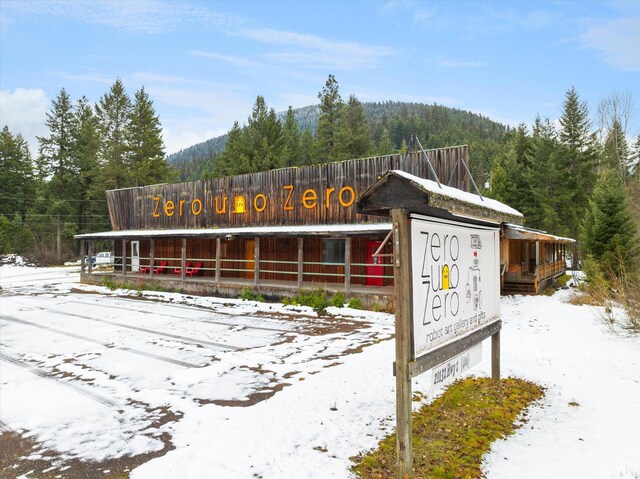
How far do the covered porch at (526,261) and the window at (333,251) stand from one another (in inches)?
274

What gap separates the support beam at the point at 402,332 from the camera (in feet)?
13.5

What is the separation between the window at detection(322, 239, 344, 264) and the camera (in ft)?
63.4

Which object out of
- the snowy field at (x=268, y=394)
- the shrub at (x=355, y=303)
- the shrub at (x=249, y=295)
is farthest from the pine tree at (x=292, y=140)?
the snowy field at (x=268, y=394)

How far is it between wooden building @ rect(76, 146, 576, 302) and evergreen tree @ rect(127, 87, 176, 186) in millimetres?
23767

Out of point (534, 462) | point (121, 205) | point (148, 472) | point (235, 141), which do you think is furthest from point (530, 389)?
point (235, 141)

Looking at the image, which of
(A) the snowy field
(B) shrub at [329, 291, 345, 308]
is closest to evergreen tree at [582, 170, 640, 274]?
(A) the snowy field

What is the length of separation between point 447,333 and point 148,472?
3691 millimetres

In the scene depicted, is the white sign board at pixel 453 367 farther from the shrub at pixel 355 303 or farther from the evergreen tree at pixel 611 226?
the evergreen tree at pixel 611 226

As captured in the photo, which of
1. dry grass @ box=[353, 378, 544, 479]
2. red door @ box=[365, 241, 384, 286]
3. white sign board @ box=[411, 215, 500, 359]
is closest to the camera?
dry grass @ box=[353, 378, 544, 479]

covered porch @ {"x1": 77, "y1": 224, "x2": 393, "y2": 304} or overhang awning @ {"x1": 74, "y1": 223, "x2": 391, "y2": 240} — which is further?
covered porch @ {"x1": 77, "y1": 224, "x2": 393, "y2": 304}

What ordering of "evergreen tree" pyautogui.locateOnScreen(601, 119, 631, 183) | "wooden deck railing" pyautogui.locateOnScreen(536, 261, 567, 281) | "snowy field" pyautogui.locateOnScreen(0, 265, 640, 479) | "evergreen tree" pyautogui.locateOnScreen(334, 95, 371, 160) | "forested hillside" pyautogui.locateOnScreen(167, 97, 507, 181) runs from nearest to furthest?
1. "snowy field" pyautogui.locateOnScreen(0, 265, 640, 479)
2. "wooden deck railing" pyautogui.locateOnScreen(536, 261, 567, 281)
3. "evergreen tree" pyautogui.locateOnScreen(601, 119, 631, 183)
4. "evergreen tree" pyautogui.locateOnScreen(334, 95, 371, 160)
5. "forested hillside" pyautogui.locateOnScreen(167, 97, 507, 181)

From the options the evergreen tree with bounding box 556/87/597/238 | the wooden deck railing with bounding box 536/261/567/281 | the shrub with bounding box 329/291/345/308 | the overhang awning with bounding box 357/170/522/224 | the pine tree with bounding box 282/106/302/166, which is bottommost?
the shrub with bounding box 329/291/345/308

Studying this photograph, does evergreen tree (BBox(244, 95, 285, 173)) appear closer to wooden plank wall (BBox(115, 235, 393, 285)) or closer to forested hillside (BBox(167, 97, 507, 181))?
forested hillside (BBox(167, 97, 507, 181))

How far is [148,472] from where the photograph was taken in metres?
4.24
